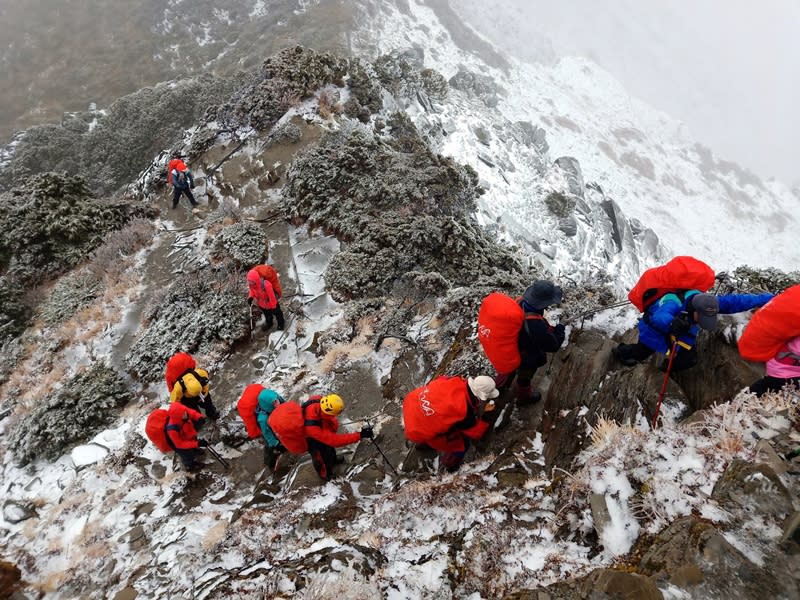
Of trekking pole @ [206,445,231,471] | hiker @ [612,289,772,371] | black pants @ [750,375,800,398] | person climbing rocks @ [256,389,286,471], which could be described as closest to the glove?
hiker @ [612,289,772,371]

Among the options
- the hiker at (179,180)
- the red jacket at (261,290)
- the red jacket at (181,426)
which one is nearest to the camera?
the red jacket at (181,426)

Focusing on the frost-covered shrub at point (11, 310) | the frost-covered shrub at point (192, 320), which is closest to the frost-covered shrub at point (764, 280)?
the frost-covered shrub at point (192, 320)

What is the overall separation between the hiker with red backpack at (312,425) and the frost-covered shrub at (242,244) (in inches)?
247

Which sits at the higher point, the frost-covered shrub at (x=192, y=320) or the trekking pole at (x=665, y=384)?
the trekking pole at (x=665, y=384)

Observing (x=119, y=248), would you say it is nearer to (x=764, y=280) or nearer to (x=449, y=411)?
(x=449, y=411)

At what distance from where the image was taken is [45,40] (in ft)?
127

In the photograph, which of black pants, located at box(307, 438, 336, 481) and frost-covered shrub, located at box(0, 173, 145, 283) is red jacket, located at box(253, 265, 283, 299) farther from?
frost-covered shrub, located at box(0, 173, 145, 283)

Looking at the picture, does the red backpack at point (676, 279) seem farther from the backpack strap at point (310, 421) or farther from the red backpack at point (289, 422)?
the red backpack at point (289, 422)

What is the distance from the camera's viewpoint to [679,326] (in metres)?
4.52

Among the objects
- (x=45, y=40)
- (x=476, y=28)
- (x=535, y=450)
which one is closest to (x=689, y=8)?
(x=476, y=28)

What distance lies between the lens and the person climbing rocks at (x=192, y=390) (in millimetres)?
6934

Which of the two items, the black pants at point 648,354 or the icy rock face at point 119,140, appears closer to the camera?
the black pants at point 648,354

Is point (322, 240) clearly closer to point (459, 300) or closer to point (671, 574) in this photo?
point (459, 300)

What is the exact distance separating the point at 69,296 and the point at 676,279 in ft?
46.5
